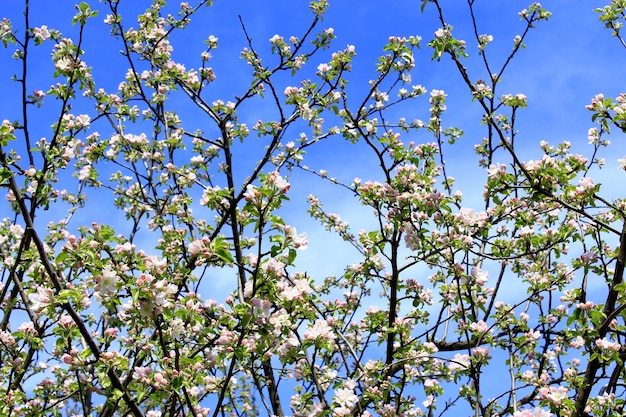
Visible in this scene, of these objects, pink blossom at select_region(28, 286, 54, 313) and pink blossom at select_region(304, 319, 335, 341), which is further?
pink blossom at select_region(304, 319, 335, 341)

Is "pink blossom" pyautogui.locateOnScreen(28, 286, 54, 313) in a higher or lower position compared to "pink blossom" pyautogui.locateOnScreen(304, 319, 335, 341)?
higher

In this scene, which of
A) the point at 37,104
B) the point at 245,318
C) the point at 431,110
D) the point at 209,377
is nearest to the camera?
→ the point at 245,318

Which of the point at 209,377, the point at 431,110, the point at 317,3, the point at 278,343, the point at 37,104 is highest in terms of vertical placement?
the point at 317,3

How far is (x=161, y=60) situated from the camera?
628 centimetres

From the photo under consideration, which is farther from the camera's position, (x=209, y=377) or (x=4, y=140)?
(x=209, y=377)

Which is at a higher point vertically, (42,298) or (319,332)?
(42,298)

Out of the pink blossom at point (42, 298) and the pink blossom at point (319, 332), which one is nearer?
the pink blossom at point (42, 298)

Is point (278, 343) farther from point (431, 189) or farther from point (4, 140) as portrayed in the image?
point (4, 140)

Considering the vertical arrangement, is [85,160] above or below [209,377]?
above

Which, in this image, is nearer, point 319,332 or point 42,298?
point 42,298

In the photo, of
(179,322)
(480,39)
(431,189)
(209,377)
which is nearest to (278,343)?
(179,322)

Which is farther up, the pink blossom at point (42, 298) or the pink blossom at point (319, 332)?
the pink blossom at point (42, 298)

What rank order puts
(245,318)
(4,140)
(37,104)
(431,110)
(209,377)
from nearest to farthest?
(245,318), (4,140), (209,377), (37,104), (431,110)

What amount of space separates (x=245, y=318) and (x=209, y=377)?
1.42 metres
